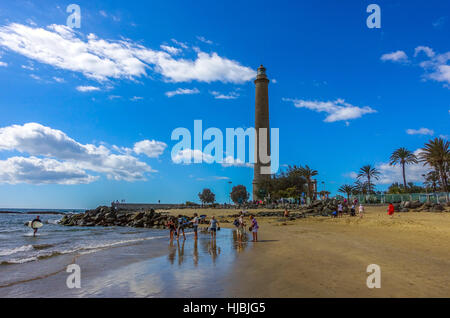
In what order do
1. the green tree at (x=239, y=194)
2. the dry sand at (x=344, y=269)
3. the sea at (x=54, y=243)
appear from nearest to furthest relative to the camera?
the dry sand at (x=344, y=269), the sea at (x=54, y=243), the green tree at (x=239, y=194)

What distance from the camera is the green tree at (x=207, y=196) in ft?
341

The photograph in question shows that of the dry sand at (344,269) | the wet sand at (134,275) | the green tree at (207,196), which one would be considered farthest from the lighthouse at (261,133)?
the wet sand at (134,275)

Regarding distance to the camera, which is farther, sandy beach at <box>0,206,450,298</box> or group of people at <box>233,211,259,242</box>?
group of people at <box>233,211,259,242</box>

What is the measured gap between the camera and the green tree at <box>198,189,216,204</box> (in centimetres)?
10400

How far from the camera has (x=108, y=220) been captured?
41344mm

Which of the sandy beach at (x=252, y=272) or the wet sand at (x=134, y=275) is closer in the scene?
the sandy beach at (x=252, y=272)

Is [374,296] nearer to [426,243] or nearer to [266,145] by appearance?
[426,243]

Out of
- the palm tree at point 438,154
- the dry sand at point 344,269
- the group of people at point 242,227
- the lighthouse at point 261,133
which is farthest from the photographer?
the lighthouse at point 261,133

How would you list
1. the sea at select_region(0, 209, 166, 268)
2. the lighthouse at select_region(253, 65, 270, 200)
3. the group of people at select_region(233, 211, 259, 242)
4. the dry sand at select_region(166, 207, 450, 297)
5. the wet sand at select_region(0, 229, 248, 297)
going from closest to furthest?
1. the dry sand at select_region(166, 207, 450, 297)
2. the wet sand at select_region(0, 229, 248, 297)
3. the sea at select_region(0, 209, 166, 268)
4. the group of people at select_region(233, 211, 259, 242)
5. the lighthouse at select_region(253, 65, 270, 200)

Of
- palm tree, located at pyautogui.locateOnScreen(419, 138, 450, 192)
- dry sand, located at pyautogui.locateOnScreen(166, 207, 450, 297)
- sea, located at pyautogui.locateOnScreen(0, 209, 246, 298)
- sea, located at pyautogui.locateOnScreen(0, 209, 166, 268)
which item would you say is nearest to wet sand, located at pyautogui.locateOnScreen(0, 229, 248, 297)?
sea, located at pyautogui.locateOnScreen(0, 209, 246, 298)

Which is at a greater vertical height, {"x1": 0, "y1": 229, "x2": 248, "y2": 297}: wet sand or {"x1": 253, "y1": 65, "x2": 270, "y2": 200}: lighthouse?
{"x1": 253, "y1": 65, "x2": 270, "y2": 200}: lighthouse

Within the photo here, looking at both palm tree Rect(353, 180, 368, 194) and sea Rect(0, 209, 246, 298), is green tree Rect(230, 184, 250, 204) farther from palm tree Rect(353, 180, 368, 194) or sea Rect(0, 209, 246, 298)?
sea Rect(0, 209, 246, 298)

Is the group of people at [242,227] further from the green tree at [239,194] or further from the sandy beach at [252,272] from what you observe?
the green tree at [239,194]
